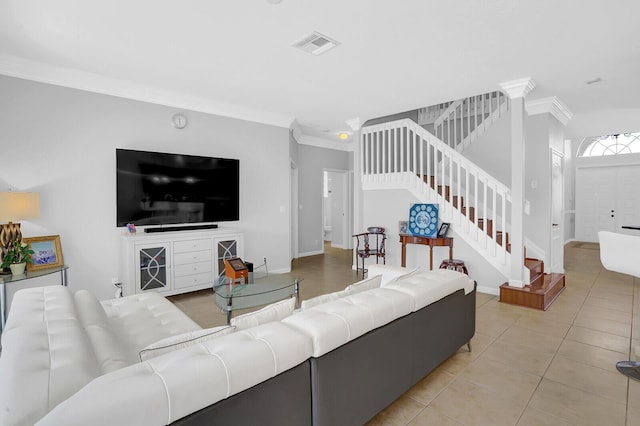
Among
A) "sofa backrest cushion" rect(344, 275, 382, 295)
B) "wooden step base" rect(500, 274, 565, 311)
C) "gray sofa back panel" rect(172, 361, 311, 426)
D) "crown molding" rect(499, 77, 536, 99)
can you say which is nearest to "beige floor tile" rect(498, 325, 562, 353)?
"wooden step base" rect(500, 274, 565, 311)

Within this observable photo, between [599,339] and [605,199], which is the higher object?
[605,199]

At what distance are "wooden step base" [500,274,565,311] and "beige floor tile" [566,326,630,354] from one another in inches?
22.8

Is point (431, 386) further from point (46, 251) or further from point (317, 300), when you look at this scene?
point (46, 251)

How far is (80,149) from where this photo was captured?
3.81 m

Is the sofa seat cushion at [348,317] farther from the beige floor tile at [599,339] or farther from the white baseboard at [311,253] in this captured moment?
the white baseboard at [311,253]

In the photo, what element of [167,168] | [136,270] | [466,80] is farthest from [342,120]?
[136,270]

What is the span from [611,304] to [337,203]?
569 cm

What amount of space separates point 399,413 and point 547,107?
4935 mm

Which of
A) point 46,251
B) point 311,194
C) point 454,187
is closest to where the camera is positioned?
point 46,251

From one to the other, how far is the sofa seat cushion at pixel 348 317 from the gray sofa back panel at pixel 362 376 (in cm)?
4

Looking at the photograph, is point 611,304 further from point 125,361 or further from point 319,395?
point 125,361

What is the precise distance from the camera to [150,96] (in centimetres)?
424

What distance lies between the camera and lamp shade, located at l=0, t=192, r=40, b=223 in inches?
117

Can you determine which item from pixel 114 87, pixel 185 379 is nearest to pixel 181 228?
pixel 114 87
